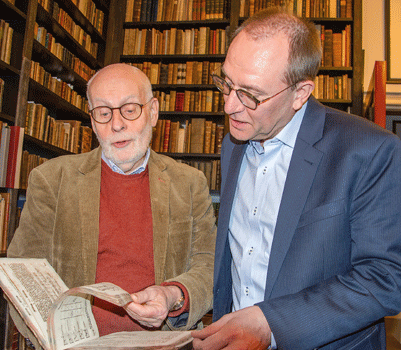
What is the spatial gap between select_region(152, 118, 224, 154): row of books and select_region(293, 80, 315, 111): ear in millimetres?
2993

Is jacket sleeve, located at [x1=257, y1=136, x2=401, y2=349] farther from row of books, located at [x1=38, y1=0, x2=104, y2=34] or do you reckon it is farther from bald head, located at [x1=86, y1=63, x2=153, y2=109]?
row of books, located at [x1=38, y1=0, x2=104, y2=34]

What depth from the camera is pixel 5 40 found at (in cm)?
298

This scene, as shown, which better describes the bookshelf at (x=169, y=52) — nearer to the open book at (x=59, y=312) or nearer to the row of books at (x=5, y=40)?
the row of books at (x=5, y=40)

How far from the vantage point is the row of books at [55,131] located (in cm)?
325

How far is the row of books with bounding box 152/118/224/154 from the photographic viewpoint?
14.0 ft

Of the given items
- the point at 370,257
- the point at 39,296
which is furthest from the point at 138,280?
the point at 370,257

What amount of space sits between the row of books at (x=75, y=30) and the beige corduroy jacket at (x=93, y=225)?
8.67ft

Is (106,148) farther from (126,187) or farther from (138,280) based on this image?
(138,280)

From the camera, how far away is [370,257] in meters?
0.92

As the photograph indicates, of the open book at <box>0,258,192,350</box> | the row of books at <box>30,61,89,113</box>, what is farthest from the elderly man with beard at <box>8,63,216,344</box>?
the row of books at <box>30,61,89,113</box>

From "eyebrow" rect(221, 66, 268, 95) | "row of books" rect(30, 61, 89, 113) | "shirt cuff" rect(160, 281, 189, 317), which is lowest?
"shirt cuff" rect(160, 281, 189, 317)

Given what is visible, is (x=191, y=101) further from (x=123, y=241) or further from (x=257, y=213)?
(x=257, y=213)

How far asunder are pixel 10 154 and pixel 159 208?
1918mm

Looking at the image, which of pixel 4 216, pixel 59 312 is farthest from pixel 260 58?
pixel 4 216
